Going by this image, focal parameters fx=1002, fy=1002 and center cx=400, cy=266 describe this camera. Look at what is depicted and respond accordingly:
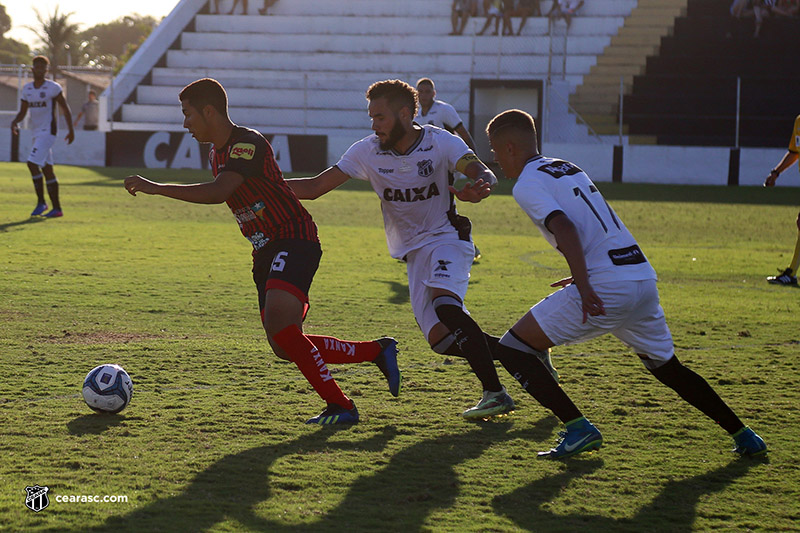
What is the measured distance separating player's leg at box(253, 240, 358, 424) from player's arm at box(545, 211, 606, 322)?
4.79 ft

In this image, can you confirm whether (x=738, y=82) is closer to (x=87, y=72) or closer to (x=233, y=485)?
(x=233, y=485)

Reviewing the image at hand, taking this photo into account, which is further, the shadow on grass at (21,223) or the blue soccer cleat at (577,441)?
the shadow on grass at (21,223)

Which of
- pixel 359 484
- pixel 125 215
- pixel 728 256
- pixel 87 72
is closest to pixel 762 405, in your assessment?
pixel 359 484

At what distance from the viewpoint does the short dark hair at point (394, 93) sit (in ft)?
18.5

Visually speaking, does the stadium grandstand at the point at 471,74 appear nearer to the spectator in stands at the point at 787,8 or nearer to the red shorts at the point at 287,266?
the spectator in stands at the point at 787,8

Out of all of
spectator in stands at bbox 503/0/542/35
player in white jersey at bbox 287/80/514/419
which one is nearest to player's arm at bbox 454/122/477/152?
player in white jersey at bbox 287/80/514/419

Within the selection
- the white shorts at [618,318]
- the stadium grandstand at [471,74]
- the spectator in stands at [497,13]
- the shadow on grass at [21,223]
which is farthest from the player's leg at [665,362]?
the spectator in stands at [497,13]

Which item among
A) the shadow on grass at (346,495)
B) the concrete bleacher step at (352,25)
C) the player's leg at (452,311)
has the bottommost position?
the shadow on grass at (346,495)

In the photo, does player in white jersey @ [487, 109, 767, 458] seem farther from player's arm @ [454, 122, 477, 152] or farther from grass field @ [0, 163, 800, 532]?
player's arm @ [454, 122, 477, 152]

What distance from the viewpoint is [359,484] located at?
4.25 metres

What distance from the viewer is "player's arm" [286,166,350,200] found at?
5.94 m

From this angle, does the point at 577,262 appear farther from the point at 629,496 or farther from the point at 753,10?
the point at 753,10

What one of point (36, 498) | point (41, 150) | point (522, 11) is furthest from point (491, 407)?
point (522, 11)

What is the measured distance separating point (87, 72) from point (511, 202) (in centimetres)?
4395
